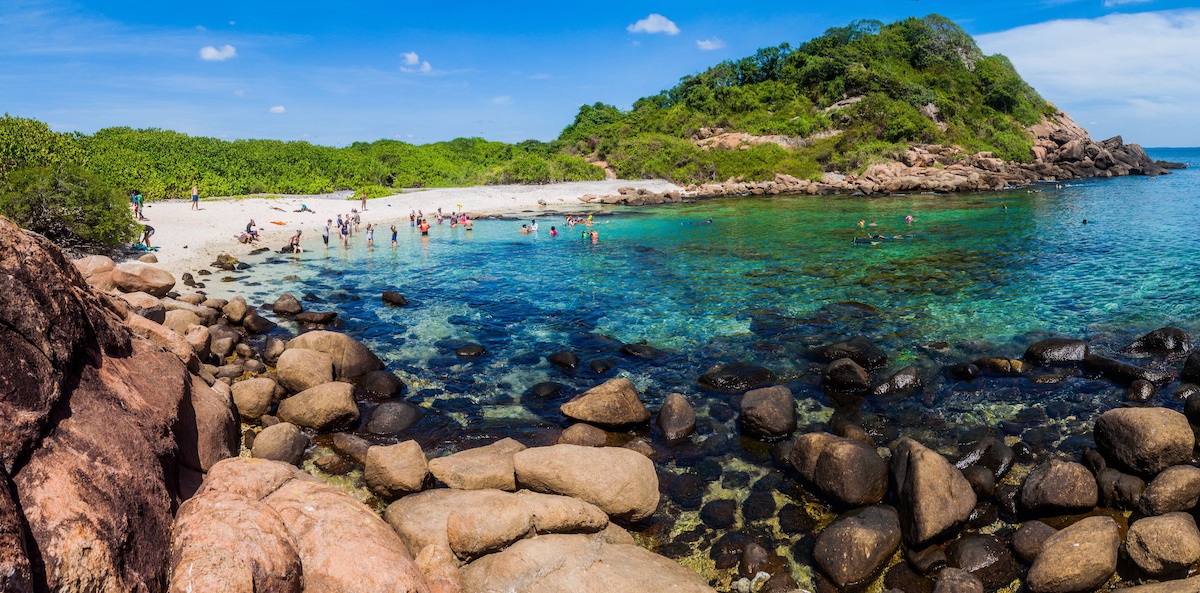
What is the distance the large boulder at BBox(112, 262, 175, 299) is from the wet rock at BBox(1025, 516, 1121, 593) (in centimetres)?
2246

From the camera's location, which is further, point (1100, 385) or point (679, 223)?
point (679, 223)

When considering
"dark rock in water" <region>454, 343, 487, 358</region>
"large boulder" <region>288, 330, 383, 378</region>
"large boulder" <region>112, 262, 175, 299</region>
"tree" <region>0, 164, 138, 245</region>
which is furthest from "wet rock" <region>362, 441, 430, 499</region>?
"tree" <region>0, 164, 138, 245</region>

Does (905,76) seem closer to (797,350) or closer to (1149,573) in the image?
(797,350)

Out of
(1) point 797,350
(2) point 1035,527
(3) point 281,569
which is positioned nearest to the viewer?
(3) point 281,569

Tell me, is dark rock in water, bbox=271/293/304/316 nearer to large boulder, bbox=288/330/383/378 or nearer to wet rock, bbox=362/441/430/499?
large boulder, bbox=288/330/383/378

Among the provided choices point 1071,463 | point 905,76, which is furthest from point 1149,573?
point 905,76

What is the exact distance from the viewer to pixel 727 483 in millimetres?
10227

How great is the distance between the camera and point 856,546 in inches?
315

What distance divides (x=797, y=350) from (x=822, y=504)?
23.8 ft

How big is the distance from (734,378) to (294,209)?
4487 cm

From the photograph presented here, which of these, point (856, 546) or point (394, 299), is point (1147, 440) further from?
point (394, 299)

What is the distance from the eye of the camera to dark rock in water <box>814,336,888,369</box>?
591 inches

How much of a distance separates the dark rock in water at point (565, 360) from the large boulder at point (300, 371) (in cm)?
541

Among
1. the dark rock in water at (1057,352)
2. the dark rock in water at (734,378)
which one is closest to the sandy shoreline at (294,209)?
the dark rock in water at (734,378)
